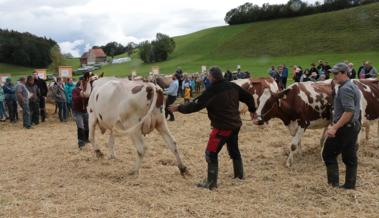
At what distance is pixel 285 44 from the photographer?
2307 inches

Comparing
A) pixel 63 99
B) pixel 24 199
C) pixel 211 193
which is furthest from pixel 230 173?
pixel 63 99

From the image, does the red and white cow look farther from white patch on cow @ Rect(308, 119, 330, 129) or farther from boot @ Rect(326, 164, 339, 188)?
boot @ Rect(326, 164, 339, 188)

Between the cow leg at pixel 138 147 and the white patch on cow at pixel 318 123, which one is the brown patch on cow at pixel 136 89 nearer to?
the cow leg at pixel 138 147

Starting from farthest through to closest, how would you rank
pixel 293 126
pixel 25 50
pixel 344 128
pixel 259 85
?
1. pixel 25 50
2. pixel 259 85
3. pixel 293 126
4. pixel 344 128

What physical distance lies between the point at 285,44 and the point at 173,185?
5461 centimetres

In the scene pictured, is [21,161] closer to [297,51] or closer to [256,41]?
[297,51]

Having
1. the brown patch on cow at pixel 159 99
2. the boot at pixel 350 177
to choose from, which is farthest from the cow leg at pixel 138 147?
the boot at pixel 350 177

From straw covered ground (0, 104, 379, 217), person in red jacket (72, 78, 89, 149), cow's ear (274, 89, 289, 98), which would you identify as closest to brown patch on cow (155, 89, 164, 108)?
straw covered ground (0, 104, 379, 217)

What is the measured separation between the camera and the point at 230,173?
25.2 feet

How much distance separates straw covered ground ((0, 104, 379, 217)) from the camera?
5.59m

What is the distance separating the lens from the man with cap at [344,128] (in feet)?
19.0

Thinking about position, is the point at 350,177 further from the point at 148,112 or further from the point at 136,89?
the point at 136,89

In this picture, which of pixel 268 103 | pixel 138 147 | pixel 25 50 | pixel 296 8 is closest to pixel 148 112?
pixel 138 147

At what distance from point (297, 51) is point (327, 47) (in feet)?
12.5
